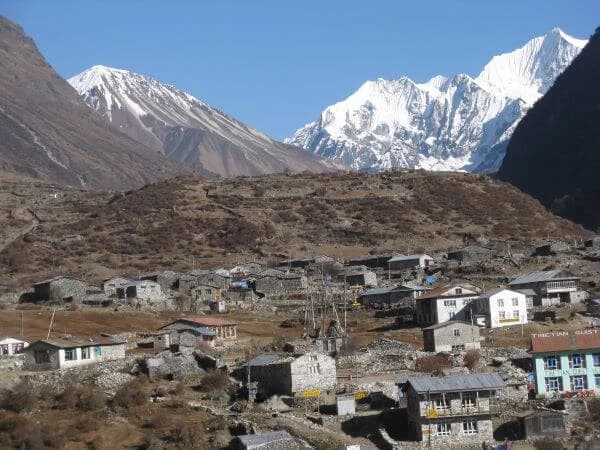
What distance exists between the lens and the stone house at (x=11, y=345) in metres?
56.7

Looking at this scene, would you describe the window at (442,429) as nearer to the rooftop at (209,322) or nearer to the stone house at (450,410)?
the stone house at (450,410)

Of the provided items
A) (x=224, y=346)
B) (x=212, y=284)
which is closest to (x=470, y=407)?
(x=224, y=346)

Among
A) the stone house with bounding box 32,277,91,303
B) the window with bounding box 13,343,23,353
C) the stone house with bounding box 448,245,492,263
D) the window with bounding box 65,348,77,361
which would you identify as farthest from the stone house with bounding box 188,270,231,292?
the window with bounding box 65,348,77,361

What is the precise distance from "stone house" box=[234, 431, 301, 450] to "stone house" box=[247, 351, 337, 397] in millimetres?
6774

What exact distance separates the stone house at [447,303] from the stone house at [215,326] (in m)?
11.8

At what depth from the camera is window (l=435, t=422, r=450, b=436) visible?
43.8 meters

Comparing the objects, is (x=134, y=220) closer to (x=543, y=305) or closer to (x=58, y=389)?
(x=543, y=305)

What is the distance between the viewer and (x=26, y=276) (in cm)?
10831

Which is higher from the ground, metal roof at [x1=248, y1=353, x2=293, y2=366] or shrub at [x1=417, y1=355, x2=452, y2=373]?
metal roof at [x1=248, y1=353, x2=293, y2=366]

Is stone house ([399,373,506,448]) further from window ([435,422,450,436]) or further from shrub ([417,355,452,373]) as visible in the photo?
shrub ([417,355,452,373])

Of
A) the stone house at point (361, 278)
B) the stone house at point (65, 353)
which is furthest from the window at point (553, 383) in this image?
the stone house at point (361, 278)

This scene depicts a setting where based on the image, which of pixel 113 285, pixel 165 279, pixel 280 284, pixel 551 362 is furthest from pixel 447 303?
pixel 113 285

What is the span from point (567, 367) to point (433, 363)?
21.8 ft

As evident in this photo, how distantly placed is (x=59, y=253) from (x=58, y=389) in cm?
7199
